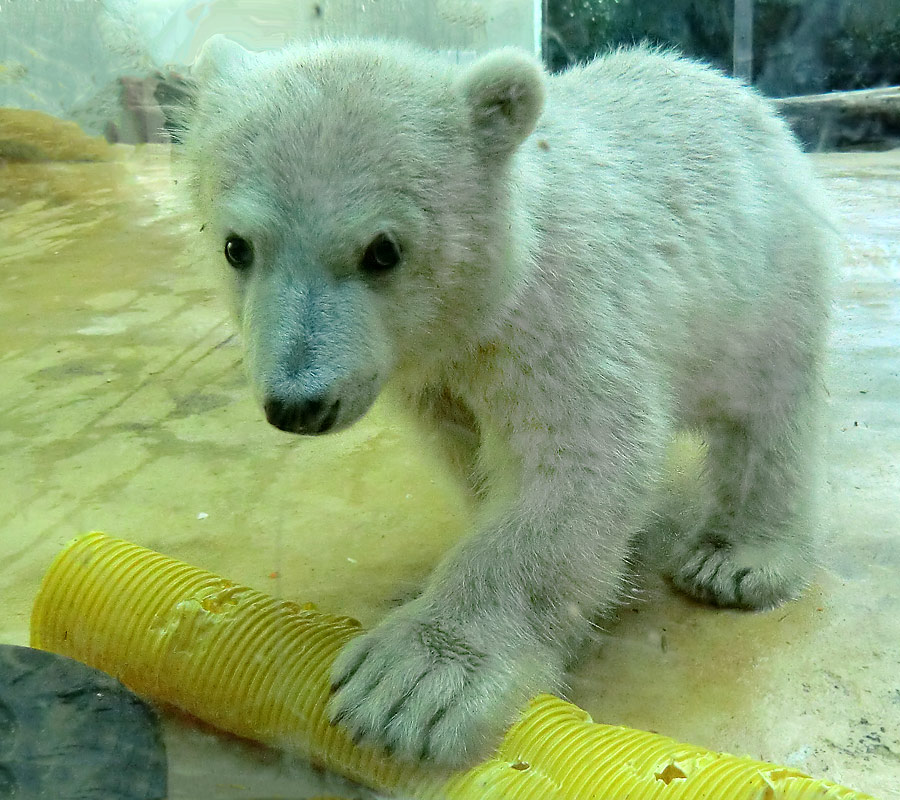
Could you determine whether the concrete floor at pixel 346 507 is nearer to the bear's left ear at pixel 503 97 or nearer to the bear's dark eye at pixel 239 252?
the bear's dark eye at pixel 239 252

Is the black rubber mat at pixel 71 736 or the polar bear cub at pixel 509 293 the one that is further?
the polar bear cub at pixel 509 293

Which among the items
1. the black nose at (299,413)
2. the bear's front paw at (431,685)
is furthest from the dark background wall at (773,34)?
the bear's front paw at (431,685)

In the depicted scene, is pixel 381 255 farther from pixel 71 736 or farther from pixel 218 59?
pixel 71 736

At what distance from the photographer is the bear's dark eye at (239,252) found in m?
1.56

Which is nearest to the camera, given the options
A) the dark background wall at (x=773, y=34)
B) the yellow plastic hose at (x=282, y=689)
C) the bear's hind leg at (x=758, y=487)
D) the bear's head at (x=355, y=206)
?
the yellow plastic hose at (x=282, y=689)

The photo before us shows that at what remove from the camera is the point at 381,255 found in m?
1.53

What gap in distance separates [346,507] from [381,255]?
46.1 inches

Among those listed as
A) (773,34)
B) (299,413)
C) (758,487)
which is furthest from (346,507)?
(773,34)

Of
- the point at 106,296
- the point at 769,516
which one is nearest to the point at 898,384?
the point at 769,516

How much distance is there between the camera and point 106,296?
3.92 metres

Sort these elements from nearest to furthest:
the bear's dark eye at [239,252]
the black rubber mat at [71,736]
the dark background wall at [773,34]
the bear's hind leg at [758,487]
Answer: the black rubber mat at [71,736]
the bear's dark eye at [239,252]
the dark background wall at [773,34]
the bear's hind leg at [758,487]

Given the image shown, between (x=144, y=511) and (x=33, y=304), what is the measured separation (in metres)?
1.88

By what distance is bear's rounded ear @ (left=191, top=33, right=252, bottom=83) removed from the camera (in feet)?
5.77

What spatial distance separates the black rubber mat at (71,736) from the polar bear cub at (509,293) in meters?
0.34
